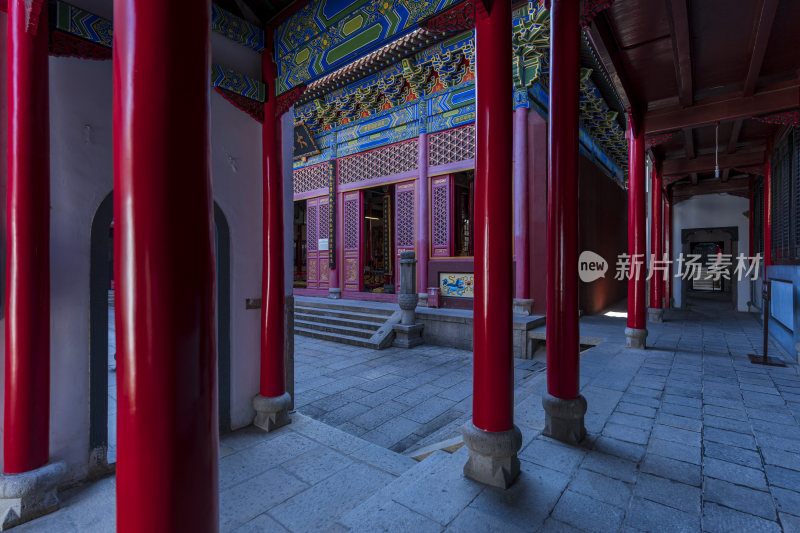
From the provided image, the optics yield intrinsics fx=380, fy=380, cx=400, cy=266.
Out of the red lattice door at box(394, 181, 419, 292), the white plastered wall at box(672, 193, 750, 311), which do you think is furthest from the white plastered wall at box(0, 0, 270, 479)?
the white plastered wall at box(672, 193, 750, 311)

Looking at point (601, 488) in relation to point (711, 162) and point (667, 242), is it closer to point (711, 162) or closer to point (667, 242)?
point (711, 162)

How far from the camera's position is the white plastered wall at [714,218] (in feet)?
35.2

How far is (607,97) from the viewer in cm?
842

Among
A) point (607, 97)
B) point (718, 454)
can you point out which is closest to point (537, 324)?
point (718, 454)

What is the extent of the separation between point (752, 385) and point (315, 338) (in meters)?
6.93

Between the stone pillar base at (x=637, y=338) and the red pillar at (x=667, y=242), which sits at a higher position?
the red pillar at (x=667, y=242)

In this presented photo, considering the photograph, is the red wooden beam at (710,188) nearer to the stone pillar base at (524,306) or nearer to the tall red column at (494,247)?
the stone pillar base at (524,306)

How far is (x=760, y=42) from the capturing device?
376 centimetres

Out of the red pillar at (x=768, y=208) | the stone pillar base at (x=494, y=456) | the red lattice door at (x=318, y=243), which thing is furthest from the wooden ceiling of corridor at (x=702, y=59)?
the red lattice door at (x=318, y=243)

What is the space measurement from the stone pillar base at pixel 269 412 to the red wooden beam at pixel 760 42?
534cm

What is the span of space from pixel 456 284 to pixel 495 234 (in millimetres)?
5950

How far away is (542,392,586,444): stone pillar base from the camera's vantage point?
104 inches

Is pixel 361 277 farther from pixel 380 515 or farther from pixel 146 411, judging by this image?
pixel 146 411

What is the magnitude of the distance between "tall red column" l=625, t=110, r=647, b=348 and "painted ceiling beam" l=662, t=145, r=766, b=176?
3713mm
